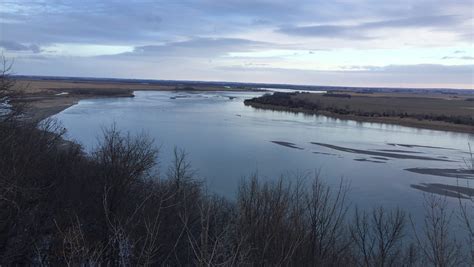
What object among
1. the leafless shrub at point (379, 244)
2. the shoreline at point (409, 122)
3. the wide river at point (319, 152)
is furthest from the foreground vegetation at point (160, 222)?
the shoreline at point (409, 122)

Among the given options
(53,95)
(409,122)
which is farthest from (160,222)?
(53,95)

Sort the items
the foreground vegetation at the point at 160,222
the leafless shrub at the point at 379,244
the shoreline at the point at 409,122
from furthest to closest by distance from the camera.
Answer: the shoreline at the point at 409,122
the leafless shrub at the point at 379,244
the foreground vegetation at the point at 160,222

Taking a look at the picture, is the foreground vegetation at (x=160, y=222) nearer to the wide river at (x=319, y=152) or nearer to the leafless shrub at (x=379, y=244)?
the leafless shrub at (x=379, y=244)

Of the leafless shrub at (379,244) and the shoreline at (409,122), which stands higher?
the shoreline at (409,122)

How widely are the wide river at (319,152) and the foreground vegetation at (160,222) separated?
9.73ft

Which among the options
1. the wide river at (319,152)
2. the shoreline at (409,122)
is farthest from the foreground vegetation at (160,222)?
the shoreline at (409,122)

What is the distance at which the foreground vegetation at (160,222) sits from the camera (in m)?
7.87

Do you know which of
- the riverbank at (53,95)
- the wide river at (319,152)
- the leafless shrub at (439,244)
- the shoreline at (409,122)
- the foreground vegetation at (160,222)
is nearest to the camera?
the leafless shrub at (439,244)

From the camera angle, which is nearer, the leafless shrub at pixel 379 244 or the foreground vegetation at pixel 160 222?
the foreground vegetation at pixel 160 222

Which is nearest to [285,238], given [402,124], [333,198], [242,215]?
[242,215]

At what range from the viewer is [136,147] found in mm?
16812

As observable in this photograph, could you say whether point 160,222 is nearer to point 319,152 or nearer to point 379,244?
point 379,244

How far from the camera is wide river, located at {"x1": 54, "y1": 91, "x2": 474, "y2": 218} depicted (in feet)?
60.1

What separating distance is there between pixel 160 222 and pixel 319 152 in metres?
16.7
